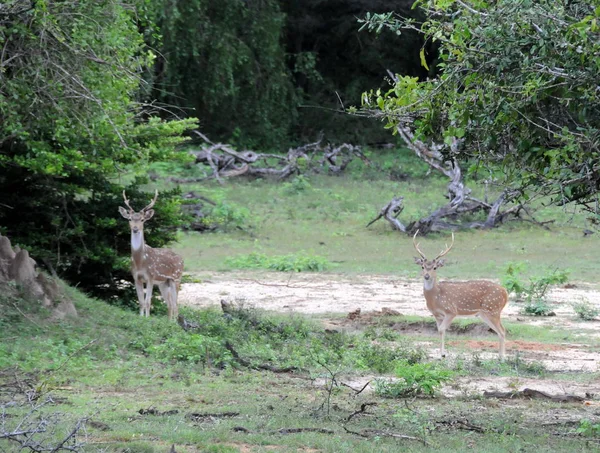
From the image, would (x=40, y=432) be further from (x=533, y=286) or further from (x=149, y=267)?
(x=533, y=286)

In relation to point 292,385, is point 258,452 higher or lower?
higher

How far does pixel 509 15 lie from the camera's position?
732cm

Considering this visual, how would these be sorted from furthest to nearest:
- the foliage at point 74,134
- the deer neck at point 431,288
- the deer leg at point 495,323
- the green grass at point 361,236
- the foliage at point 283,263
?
the green grass at point 361,236
the foliage at point 283,263
the deer neck at point 431,288
the deer leg at point 495,323
the foliage at point 74,134

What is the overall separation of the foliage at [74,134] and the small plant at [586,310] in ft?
20.2

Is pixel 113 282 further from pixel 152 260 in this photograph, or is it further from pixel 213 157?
pixel 213 157

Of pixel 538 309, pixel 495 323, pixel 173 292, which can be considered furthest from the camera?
pixel 538 309

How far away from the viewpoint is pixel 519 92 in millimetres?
7277

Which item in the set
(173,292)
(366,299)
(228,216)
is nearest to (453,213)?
(228,216)

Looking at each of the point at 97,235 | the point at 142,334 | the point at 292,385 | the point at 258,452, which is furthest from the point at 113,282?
the point at 258,452

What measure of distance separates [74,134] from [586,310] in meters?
7.84

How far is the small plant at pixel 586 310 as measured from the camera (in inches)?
590

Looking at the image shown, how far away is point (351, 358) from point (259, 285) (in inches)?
286

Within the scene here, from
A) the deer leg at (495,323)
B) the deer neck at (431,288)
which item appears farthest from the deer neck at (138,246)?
the deer leg at (495,323)

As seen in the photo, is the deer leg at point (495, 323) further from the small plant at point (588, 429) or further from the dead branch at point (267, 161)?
the dead branch at point (267, 161)
